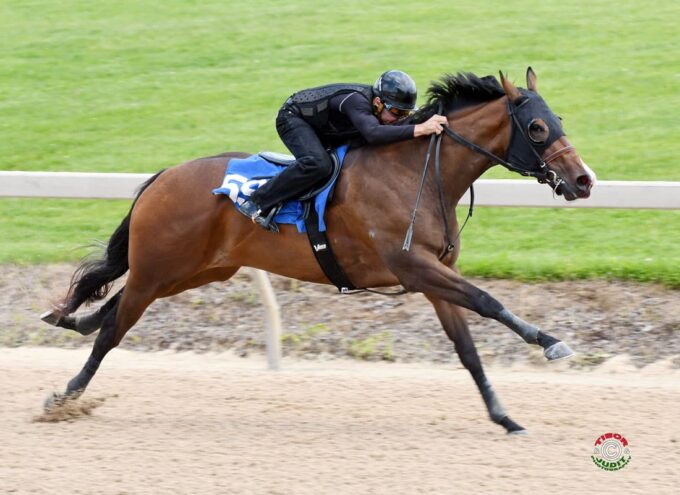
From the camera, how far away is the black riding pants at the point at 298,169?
6273mm

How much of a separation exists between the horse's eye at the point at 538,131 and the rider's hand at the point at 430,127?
1.81ft

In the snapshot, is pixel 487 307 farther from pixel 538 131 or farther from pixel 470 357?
pixel 538 131

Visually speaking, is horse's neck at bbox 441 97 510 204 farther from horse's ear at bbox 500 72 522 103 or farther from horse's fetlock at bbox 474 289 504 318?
horse's fetlock at bbox 474 289 504 318

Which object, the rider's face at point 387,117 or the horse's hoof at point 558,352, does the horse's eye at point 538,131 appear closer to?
the rider's face at point 387,117

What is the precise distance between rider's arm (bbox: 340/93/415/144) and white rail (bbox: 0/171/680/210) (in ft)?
5.24

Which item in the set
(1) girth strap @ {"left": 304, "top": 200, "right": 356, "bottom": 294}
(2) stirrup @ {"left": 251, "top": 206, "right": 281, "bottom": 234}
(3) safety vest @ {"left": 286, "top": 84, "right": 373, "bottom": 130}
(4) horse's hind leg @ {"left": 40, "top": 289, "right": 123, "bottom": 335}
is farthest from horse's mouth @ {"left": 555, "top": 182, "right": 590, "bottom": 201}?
(4) horse's hind leg @ {"left": 40, "top": 289, "right": 123, "bottom": 335}

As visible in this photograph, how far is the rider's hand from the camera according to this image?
6.13 m

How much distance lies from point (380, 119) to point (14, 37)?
10.3 meters

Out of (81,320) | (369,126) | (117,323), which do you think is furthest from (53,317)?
(369,126)

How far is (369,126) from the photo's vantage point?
6164 mm

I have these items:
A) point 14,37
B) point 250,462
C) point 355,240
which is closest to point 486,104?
point 355,240

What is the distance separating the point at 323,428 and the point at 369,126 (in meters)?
1.80

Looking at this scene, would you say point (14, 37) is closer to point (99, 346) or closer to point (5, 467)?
point (99, 346)

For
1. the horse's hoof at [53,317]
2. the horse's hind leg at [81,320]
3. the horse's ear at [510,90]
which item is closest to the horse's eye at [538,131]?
the horse's ear at [510,90]
